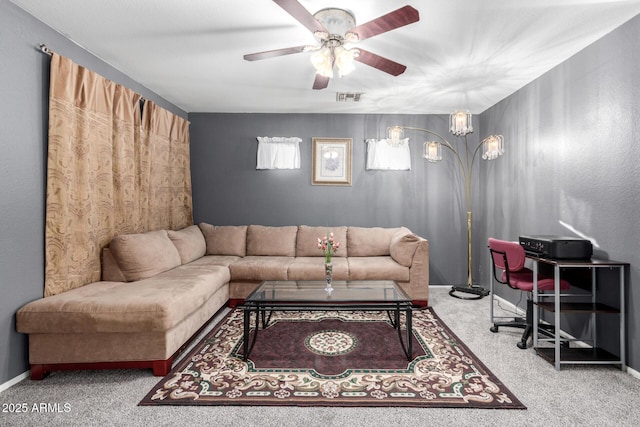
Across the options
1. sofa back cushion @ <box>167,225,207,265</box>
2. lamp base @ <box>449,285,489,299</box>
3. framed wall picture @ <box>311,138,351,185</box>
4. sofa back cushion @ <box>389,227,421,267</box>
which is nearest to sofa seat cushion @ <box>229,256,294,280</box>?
sofa back cushion @ <box>167,225,207,265</box>

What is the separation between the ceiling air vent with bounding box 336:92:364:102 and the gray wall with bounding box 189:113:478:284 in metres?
A: 0.67

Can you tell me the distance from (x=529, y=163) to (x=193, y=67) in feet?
12.2

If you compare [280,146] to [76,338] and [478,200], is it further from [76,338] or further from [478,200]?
[76,338]

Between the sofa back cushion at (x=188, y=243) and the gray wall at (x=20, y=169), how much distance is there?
144cm

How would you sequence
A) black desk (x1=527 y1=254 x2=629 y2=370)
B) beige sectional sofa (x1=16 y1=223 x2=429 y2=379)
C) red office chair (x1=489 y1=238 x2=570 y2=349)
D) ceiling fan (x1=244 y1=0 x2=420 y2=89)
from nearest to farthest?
1. ceiling fan (x1=244 y1=0 x2=420 y2=89)
2. beige sectional sofa (x1=16 y1=223 x2=429 y2=379)
3. black desk (x1=527 y1=254 x2=629 y2=370)
4. red office chair (x1=489 y1=238 x2=570 y2=349)

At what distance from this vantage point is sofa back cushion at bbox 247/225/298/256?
4441 millimetres

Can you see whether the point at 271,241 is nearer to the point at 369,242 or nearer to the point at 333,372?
the point at 369,242

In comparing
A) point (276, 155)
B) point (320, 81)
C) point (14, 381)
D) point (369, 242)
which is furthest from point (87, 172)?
point (369, 242)

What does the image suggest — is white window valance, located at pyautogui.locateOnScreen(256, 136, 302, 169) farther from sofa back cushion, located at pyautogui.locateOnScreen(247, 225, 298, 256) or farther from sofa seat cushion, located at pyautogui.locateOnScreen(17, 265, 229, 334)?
sofa seat cushion, located at pyautogui.locateOnScreen(17, 265, 229, 334)

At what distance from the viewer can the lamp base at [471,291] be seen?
417 cm

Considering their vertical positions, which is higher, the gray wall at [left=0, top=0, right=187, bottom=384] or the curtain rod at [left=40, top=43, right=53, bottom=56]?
the curtain rod at [left=40, top=43, right=53, bottom=56]

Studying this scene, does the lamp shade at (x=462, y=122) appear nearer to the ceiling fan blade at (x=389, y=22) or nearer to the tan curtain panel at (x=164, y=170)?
the ceiling fan blade at (x=389, y=22)

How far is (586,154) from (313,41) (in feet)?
8.25

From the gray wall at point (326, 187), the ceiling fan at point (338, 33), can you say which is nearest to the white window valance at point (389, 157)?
the gray wall at point (326, 187)
